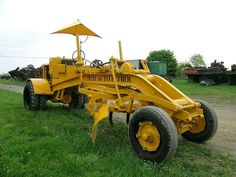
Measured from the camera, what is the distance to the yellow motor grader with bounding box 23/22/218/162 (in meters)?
5.80

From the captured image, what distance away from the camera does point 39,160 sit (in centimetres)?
554

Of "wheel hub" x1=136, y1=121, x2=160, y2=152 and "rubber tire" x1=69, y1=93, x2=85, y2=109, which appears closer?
"wheel hub" x1=136, y1=121, x2=160, y2=152

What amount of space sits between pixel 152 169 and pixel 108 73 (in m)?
2.87

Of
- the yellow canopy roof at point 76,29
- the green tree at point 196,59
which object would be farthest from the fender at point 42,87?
the green tree at point 196,59

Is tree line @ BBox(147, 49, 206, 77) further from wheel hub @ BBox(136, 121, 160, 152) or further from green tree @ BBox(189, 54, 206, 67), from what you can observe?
wheel hub @ BBox(136, 121, 160, 152)

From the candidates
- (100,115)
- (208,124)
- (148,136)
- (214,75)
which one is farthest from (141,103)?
(214,75)

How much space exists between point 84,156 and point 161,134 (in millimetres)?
1251

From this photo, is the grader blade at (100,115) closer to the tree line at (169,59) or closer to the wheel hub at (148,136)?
the wheel hub at (148,136)

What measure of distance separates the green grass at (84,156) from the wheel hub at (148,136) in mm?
258

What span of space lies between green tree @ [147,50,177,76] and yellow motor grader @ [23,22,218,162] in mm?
40547

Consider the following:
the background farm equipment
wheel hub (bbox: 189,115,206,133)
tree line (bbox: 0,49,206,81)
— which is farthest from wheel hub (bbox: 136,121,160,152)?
tree line (bbox: 0,49,206,81)

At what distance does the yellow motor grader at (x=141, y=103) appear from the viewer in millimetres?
5797

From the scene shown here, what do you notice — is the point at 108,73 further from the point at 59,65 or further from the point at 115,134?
the point at 59,65

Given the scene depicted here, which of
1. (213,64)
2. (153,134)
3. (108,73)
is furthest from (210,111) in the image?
(213,64)
